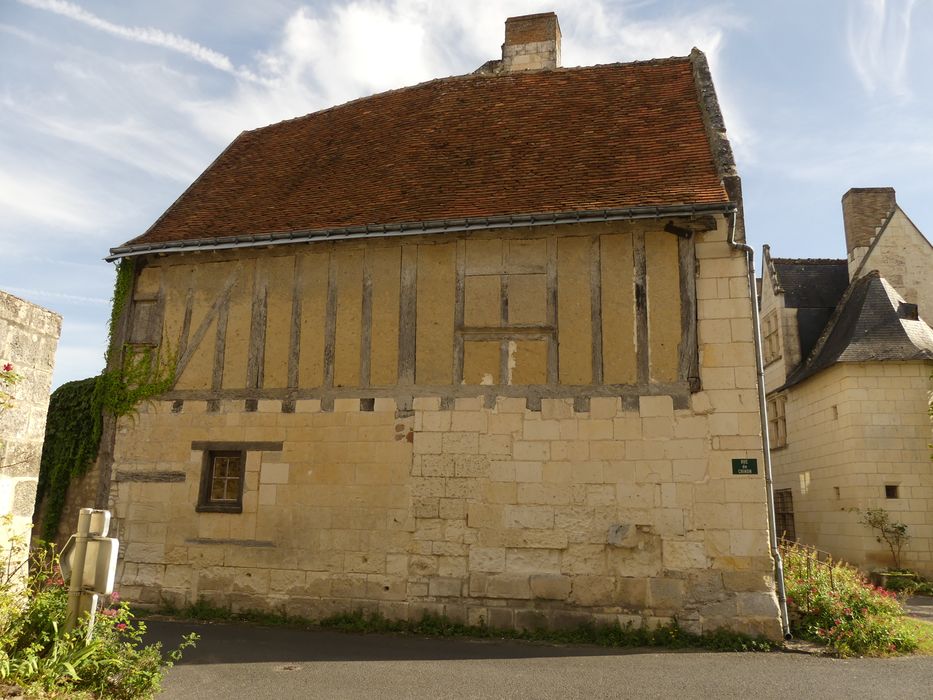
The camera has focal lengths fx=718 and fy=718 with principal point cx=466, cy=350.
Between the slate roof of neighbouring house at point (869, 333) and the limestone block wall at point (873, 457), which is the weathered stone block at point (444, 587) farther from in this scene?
the slate roof of neighbouring house at point (869, 333)

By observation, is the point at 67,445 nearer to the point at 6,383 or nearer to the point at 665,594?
Result: the point at 6,383

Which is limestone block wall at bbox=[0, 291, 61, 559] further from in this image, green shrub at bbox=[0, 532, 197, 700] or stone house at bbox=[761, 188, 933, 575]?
stone house at bbox=[761, 188, 933, 575]

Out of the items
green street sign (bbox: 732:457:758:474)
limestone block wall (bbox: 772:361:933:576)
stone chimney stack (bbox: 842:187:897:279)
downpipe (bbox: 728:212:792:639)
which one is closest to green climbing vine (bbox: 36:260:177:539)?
green street sign (bbox: 732:457:758:474)

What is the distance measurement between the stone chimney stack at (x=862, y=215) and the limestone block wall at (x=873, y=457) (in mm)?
3985

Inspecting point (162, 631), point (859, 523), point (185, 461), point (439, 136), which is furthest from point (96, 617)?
point (859, 523)

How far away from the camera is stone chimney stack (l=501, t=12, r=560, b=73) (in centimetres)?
1159

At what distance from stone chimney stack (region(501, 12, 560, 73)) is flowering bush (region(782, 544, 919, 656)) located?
325 inches

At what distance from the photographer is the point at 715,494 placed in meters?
7.14

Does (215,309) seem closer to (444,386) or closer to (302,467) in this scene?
(302,467)

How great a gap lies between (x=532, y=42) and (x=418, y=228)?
211 inches

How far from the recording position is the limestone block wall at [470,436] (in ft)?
23.7

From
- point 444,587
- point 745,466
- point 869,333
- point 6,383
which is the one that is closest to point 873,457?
point 869,333

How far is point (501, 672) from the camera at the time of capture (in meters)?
5.78

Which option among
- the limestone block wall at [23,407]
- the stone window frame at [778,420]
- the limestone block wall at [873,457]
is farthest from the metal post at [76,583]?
the stone window frame at [778,420]
